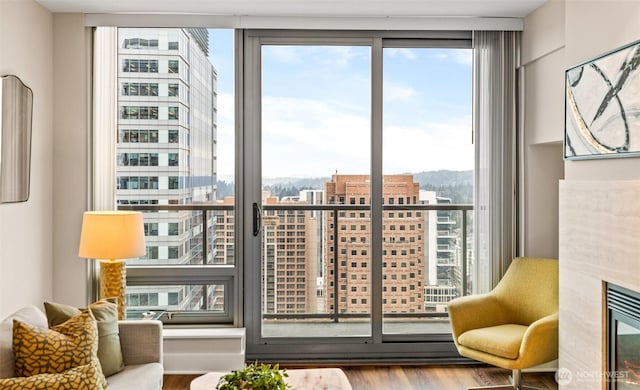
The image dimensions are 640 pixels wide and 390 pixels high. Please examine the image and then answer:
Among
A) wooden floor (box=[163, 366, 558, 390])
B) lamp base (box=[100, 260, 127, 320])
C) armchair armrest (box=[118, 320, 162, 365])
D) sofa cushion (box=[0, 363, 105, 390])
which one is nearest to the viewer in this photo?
sofa cushion (box=[0, 363, 105, 390])

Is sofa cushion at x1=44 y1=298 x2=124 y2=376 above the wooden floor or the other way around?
above

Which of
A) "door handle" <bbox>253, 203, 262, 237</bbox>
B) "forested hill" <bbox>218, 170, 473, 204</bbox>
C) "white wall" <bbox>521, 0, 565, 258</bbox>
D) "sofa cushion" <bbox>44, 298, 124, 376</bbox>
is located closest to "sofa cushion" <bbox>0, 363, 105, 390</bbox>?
"sofa cushion" <bbox>44, 298, 124, 376</bbox>

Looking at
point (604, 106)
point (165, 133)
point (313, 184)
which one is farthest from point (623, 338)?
point (165, 133)

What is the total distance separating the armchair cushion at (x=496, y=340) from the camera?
3268 millimetres

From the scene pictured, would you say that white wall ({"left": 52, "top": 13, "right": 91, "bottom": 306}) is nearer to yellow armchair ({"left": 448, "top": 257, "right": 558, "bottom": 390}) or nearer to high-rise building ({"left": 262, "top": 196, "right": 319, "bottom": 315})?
high-rise building ({"left": 262, "top": 196, "right": 319, "bottom": 315})

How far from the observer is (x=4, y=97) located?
3178 mm

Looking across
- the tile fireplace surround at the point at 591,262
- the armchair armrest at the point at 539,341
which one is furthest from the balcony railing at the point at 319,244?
the tile fireplace surround at the point at 591,262

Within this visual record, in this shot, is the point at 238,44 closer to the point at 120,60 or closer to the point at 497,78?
the point at 120,60

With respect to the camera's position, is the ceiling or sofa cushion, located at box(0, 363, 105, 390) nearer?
sofa cushion, located at box(0, 363, 105, 390)

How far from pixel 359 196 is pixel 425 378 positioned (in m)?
1.39

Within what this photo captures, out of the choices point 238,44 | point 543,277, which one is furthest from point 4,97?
point 543,277

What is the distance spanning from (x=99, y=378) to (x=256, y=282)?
177cm

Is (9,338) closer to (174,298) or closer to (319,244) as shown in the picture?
(174,298)

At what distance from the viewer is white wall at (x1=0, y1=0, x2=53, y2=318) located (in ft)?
10.7
